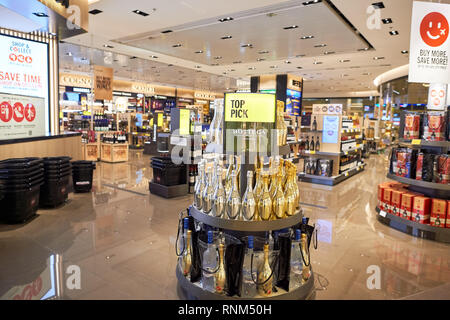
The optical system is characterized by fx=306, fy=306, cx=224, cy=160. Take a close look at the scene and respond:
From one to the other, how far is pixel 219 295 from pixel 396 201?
10.7 ft

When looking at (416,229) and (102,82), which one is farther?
(102,82)

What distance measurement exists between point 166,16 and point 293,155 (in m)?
6.60

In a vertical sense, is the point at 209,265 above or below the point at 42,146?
below

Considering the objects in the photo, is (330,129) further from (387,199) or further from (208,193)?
(208,193)

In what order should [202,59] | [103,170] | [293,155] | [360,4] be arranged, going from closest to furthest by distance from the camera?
1. [360,4]
2. [103,170]
3. [293,155]
4. [202,59]

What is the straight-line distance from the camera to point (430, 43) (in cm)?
401

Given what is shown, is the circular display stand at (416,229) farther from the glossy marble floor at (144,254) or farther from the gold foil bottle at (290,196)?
the gold foil bottle at (290,196)

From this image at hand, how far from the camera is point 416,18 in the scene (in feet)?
13.0

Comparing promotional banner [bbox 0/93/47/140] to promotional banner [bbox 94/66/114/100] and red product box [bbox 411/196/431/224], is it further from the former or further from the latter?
red product box [bbox 411/196/431/224]

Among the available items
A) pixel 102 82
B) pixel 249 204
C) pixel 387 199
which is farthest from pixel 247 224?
pixel 102 82

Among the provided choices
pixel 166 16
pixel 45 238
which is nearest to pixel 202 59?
pixel 166 16

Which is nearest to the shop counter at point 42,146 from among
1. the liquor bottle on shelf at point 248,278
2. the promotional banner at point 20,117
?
the promotional banner at point 20,117

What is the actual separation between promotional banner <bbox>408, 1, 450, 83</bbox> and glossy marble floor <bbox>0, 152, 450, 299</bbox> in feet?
7.05
